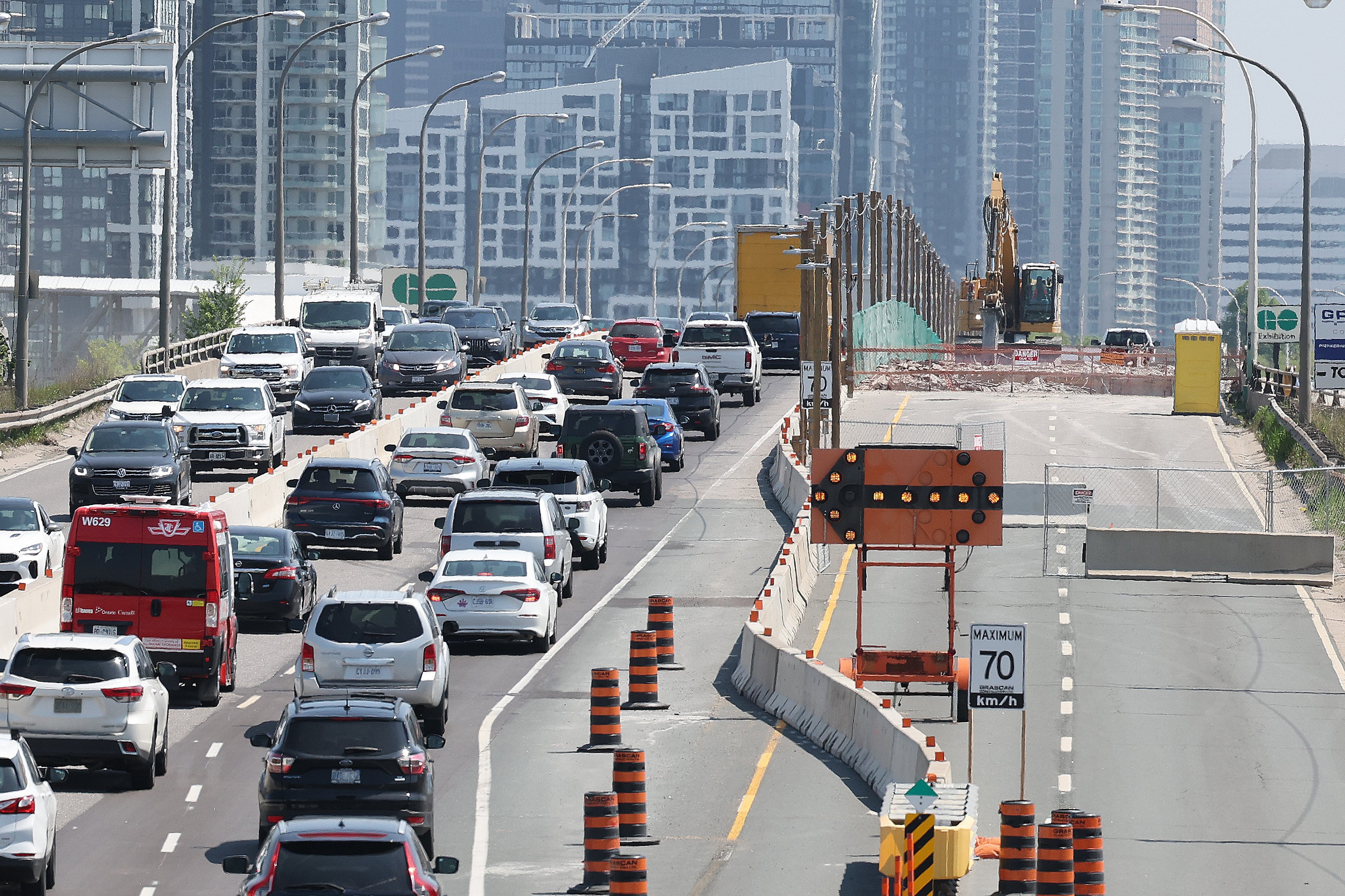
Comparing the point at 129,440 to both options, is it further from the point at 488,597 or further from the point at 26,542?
the point at 488,597

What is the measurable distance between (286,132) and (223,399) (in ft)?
486

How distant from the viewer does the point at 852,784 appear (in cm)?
2242

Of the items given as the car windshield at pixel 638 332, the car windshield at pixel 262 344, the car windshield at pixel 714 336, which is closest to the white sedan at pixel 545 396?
the car windshield at pixel 262 344

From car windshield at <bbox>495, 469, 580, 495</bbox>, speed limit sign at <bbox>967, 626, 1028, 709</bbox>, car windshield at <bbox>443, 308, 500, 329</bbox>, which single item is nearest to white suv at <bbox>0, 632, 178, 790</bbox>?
speed limit sign at <bbox>967, 626, 1028, 709</bbox>

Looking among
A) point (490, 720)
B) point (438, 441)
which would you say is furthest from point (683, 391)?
point (490, 720)

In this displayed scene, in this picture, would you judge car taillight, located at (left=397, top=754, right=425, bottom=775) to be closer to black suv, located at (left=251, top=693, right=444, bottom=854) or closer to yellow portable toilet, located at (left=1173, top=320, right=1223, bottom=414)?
black suv, located at (left=251, top=693, right=444, bottom=854)

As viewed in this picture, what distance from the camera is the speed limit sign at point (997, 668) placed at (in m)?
20.0

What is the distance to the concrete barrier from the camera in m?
40.7

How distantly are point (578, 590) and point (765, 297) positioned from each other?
47.4 metres

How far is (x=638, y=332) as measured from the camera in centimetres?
6950

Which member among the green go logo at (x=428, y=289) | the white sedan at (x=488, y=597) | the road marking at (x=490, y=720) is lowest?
the road marking at (x=490, y=720)

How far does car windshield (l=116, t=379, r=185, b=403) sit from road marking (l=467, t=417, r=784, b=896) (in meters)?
10.5

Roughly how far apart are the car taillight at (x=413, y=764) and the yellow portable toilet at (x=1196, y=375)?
52048 mm

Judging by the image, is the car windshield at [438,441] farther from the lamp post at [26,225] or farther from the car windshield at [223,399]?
the lamp post at [26,225]
